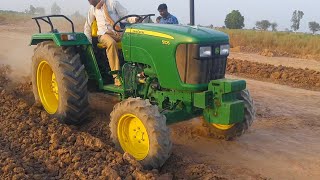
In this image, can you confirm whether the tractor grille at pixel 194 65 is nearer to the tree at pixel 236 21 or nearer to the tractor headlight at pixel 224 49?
the tractor headlight at pixel 224 49

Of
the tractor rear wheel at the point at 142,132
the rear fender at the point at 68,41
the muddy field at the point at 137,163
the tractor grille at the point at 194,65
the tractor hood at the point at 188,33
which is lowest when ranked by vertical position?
the muddy field at the point at 137,163

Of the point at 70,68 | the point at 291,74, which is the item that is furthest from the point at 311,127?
the point at 291,74

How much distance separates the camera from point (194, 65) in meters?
5.02

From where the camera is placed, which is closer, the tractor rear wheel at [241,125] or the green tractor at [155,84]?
the green tractor at [155,84]

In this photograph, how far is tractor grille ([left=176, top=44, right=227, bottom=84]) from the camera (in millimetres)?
4973

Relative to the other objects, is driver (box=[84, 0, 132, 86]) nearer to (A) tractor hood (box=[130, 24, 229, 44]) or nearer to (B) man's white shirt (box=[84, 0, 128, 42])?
(B) man's white shirt (box=[84, 0, 128, 42])

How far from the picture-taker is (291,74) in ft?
39.0

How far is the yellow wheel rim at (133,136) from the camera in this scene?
4969mm

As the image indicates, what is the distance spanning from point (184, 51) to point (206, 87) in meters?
0.54

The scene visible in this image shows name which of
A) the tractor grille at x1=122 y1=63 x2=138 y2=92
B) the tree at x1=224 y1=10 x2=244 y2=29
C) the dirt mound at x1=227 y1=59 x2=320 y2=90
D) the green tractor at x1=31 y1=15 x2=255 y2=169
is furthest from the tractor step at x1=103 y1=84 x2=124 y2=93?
the tree at x1=224 y1=10 x2=244 y2=29

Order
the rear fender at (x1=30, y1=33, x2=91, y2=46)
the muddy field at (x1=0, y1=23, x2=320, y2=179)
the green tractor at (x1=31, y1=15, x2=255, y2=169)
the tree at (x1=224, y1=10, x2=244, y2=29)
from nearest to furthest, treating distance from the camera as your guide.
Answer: the muddy field at (x1=0, y1=23, x2=320, y2=179)
the green tractor at (x1=31, y1=15, x2=255, y2=169)
the rear fender at (x1=30, y1=33, x2=91, y2=46)
the tree at (x1=224, y1=10, x2=244, y2=29)

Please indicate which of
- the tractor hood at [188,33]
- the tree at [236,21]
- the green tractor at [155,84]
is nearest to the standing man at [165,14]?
the green tractor at [155,84]

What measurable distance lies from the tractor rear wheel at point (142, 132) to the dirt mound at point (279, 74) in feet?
23.1

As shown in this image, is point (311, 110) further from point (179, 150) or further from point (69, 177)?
point (69, 177)
